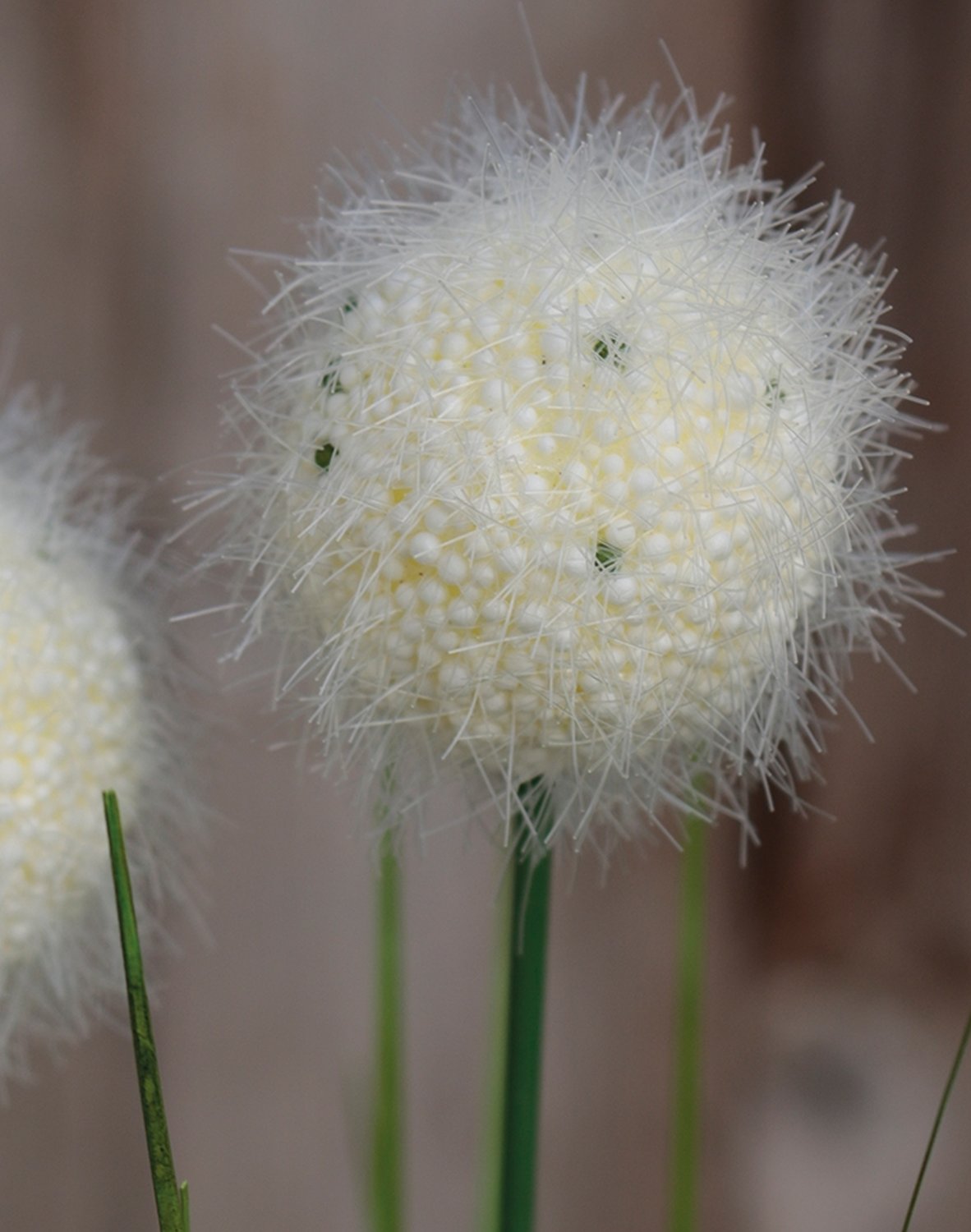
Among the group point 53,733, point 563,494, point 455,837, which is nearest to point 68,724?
point 53,733

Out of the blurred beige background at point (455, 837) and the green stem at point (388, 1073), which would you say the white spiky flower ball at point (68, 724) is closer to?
the green stem at point (388, 1073)

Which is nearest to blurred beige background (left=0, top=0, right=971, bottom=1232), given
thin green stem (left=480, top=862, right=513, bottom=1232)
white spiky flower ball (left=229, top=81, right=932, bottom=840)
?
thin green stem (left=480, top=862, right=513, bottom=1232)

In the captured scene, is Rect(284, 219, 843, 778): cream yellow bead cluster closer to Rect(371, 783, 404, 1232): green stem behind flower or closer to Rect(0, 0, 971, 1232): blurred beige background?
Rect(371, 783, 404, 1232): green stem behind flower

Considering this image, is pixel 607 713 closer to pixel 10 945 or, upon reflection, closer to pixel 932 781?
pixel 10 945

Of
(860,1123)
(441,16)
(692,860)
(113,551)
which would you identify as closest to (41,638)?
(113,551)

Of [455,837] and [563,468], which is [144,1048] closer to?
[563,468]
